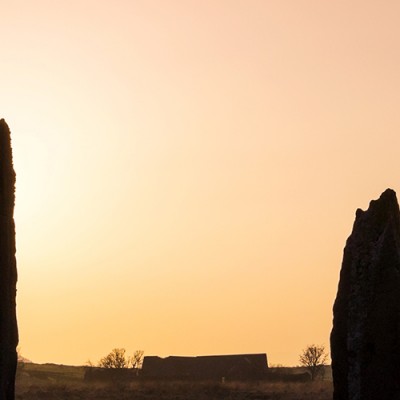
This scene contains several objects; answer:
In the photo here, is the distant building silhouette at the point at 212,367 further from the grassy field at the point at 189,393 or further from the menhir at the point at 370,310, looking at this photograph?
the menhir at the point at 370,310

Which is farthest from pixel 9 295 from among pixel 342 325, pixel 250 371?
pixel 250 371

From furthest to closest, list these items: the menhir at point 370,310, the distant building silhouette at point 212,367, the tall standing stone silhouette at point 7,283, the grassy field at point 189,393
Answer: the distant building silhouette at point 212,367
the grassy field at point 189,393
the tall standing stone silhouette at point 7,283
the menhir at point 370,310

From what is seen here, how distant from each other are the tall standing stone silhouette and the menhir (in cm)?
619

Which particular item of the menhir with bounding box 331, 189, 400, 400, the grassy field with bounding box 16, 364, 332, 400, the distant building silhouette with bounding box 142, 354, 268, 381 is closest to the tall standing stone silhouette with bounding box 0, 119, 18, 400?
the menhir with bounding box 331, 189, 400, 400

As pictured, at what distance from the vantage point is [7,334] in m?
17.7

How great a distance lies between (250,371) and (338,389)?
259 feet

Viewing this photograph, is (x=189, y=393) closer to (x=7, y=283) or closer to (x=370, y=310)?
(x=7, y=283)

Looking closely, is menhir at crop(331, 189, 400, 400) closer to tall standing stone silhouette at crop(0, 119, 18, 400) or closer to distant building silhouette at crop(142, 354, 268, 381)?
tall standing stone silhouette at crop(0, 119, 18, 400)

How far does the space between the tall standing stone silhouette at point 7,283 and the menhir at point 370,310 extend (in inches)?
244

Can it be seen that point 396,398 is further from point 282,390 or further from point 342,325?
point 282,390

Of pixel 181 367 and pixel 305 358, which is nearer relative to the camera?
pixel 181 367

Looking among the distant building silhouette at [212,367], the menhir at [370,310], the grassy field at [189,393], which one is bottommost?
the menhir at [370,310]

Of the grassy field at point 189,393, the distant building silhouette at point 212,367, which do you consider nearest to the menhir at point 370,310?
the grassy field at point 189,393

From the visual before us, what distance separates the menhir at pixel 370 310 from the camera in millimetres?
17172
